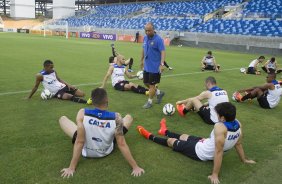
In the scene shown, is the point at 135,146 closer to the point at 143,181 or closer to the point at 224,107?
the point at 143,181

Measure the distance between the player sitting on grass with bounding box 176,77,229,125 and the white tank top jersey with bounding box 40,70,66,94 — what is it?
11.9 ft

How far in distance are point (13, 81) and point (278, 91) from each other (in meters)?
9.16

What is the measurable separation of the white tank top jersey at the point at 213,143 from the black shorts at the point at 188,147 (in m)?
0.09

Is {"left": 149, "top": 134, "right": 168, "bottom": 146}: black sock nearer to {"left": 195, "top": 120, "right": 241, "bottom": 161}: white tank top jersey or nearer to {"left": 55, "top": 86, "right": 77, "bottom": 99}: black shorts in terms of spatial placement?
{"left": 195, "top": 120, "right": 241, "bottom": 161}: white tank top jersey

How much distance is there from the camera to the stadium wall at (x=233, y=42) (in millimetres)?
30453

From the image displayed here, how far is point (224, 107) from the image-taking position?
183 inches

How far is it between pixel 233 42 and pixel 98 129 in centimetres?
3154

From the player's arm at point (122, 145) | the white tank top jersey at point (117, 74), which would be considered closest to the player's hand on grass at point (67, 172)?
the player's arm at point (122, 145)

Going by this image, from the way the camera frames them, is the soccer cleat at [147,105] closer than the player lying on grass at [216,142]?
No

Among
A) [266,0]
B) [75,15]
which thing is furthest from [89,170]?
[75,15]

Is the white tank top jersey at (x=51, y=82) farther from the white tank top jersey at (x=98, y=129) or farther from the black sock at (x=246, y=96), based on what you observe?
the black sock at (x=246, y=96)

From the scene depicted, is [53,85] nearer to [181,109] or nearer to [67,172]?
[181,109]

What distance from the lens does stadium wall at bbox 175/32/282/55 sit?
30.5 m

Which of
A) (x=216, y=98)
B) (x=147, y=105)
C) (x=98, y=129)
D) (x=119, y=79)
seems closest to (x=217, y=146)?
Answer: (x=98, y=129)
